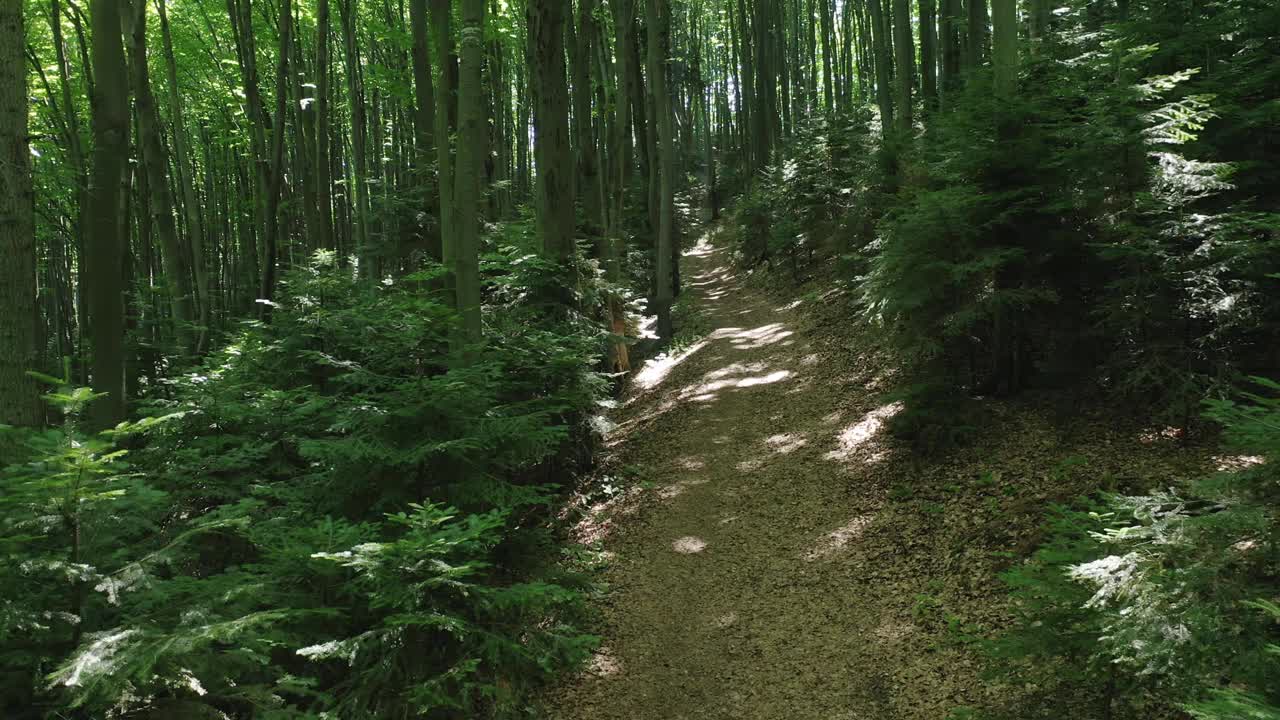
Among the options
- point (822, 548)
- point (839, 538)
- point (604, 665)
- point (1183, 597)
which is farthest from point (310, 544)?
point (839, 538)

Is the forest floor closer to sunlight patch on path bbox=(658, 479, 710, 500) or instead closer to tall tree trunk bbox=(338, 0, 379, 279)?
sunlight patch on path bbox=(658, 479, 710, 500)

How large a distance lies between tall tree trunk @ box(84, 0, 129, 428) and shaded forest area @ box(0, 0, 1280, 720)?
1.6 inches

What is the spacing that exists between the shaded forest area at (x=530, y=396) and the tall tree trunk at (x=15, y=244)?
3 cm

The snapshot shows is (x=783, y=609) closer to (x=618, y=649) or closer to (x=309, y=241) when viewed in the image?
(x=618, y=649)

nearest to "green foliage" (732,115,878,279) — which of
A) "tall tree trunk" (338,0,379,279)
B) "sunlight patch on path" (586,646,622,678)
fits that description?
"tall tree trunk" (338,0,379,279)

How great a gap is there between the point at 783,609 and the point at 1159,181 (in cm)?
523

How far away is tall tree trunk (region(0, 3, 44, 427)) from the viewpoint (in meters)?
5.11

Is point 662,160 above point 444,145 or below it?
above

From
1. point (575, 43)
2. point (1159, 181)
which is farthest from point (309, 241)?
point (1159, 181)

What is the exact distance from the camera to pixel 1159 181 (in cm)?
645

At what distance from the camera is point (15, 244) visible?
5.18 metres

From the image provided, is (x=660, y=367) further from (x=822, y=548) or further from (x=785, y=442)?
(x=822, y=548)

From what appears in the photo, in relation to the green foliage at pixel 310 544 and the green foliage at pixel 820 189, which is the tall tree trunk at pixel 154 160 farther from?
the green foliage at pixel 820 189

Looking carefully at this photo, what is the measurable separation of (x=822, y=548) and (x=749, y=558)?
2.62 feet
